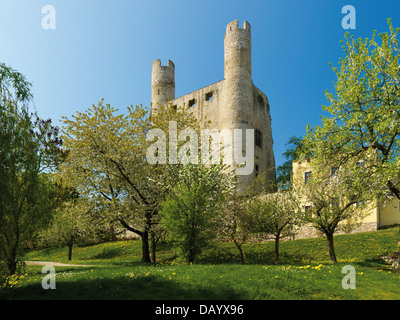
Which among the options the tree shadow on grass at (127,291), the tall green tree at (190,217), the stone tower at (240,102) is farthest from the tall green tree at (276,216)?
the stone tower at (240,102)

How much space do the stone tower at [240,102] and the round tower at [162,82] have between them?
7.10m

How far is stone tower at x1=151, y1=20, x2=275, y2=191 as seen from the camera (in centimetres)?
4162

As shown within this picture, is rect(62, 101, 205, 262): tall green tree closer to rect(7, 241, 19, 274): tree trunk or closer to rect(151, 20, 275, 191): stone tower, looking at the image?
rect(7, 241, 19, 274): tree trunk

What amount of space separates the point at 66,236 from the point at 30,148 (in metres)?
23.5

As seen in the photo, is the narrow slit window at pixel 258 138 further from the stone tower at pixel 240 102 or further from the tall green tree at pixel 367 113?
the tall green tree at pixel 367 113

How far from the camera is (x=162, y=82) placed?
5462 centimetres

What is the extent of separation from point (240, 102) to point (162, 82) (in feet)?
60.7

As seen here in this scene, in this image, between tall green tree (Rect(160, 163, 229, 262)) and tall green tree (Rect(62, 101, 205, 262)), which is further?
A: tall green tree (Rect(62, 101, 205, 262))

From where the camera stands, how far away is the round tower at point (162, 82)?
54.2m

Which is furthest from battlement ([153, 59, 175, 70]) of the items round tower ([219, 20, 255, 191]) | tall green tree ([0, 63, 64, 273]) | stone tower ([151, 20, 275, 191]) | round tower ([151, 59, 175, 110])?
tall green tree ([0, 63, 64, 273])

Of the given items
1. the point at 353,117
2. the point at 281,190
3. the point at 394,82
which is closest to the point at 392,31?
the point at 394,82

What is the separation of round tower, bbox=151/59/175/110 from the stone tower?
23.3ft

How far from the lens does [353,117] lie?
16.4 meters

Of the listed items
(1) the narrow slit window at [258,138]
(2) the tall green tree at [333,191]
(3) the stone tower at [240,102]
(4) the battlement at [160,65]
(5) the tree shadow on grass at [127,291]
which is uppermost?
(4) the battlement at [160,65]
